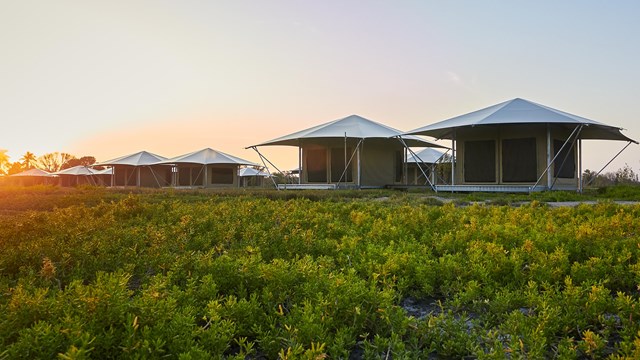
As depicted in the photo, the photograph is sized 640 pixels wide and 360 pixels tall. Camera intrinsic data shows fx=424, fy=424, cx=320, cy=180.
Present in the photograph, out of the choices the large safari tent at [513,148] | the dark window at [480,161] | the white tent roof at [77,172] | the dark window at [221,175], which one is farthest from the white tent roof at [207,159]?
the dark window at [480,161]

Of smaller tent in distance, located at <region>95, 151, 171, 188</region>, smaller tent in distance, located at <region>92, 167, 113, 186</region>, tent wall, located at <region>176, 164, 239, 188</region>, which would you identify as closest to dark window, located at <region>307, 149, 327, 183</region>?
tent wall, located at <region>176, 164, 239, 188</region>

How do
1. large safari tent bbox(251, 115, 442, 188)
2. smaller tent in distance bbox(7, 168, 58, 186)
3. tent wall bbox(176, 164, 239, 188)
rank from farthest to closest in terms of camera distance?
smaller tent in distance bbox(7, 168, 58, 186)
tent wall bbox(176, 164, 239, 188)
large safari tent bbox(251, 115, 442, 188)

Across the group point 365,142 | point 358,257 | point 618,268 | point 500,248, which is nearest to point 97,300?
point 358,257

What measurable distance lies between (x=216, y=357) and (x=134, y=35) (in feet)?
41.2

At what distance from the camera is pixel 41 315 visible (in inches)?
68.1

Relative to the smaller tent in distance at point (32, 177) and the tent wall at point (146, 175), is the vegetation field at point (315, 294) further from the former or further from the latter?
the smaller tent in distance at point (32, 177)

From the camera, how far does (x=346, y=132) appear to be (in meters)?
18.9

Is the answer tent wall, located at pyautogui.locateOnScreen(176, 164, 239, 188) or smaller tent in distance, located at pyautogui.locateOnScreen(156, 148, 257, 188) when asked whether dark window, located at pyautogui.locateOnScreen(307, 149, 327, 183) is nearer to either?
smaller tent in distance, located at pyautogui.locateOnScreen(156, 148, 257, 188)

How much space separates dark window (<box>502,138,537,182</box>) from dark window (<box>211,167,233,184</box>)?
75.3 ft

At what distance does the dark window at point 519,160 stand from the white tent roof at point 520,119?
4.10 feet

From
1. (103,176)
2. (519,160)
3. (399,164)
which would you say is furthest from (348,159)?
(103,176)

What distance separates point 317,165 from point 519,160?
30.7ft

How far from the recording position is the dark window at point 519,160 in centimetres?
1527

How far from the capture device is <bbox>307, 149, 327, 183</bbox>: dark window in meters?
21.0
